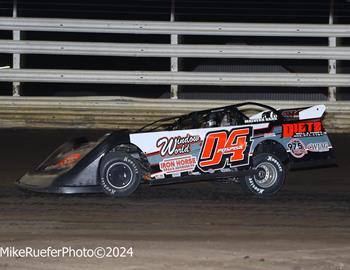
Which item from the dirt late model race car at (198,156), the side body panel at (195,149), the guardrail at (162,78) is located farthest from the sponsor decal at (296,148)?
the guardrail at (162,78)

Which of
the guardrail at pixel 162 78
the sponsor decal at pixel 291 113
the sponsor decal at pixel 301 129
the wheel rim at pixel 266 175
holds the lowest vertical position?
the wheel rim at pixel 266 175

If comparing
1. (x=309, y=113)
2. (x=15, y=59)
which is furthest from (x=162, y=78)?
(x=309, y=113)

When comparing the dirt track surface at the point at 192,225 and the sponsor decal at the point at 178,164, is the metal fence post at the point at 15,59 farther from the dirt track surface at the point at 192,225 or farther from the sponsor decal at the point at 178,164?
the sponsor decal at the point at 178,164

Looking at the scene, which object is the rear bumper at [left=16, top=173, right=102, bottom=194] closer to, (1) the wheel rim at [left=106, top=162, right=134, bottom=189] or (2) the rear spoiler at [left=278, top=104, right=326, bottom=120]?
(1) the wheel rim at [left=106, top=162, right=134, bottom=189]

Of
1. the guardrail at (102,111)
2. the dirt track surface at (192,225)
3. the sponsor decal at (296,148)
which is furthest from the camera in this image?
the guardrail at (102,111)

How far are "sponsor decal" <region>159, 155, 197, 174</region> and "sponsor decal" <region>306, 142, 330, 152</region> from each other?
1.46 metres

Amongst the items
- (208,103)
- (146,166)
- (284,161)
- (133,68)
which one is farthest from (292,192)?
(133,68)

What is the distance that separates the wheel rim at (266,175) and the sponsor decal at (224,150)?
0.73 ft

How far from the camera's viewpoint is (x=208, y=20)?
17.6 m

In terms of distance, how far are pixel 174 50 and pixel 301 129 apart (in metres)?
6.20

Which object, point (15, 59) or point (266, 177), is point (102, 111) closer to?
point (15, 59)

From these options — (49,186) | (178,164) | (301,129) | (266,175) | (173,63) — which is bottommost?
(49,186)
